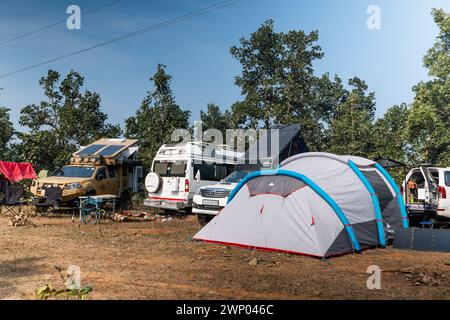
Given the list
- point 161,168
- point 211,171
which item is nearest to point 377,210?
A: point 211,171

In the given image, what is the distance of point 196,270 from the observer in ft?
22.7

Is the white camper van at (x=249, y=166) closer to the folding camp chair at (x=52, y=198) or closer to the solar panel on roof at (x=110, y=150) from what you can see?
the folding camp chair at (x=52, y=198)

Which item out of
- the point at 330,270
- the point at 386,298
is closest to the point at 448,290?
the point at 386,298

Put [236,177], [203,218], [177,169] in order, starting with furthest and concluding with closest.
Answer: [177,169], [236,177], [203,218]

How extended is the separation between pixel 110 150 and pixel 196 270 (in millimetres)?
11687

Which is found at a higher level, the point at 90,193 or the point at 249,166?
the point at 249,166

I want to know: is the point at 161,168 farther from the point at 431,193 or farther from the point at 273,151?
the point at 431,193

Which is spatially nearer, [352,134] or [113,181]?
[113,181]

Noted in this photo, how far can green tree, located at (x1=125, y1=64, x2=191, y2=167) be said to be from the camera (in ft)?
76.1

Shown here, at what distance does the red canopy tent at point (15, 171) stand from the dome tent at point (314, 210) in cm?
1235

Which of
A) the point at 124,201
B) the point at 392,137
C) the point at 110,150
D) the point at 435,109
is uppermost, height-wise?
the point at 435,109

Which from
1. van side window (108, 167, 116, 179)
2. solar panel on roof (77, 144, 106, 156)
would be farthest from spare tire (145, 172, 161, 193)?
solar panel on roof (77, 144, 106, 156)
